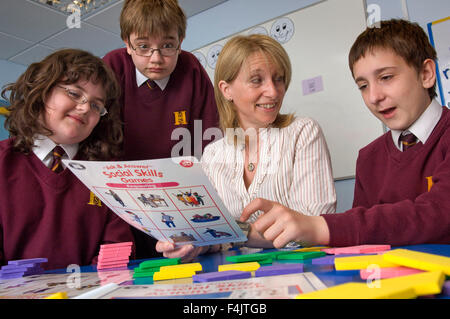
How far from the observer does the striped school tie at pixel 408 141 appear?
3.43 feet

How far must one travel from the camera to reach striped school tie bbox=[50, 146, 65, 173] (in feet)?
3.63

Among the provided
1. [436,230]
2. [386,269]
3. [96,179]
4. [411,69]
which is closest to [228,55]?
[411,69]

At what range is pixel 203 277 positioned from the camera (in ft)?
1.67

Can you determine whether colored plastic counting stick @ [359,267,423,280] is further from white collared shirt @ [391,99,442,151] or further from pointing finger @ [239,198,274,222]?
white collared shirt @ [391,99,442,151]

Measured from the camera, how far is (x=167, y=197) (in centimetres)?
72

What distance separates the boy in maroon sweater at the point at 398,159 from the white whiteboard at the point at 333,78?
4.27 feet

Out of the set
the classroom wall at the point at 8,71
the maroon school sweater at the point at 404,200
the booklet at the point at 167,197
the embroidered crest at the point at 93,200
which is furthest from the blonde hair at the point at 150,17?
the classroom wall at the point at 8,71

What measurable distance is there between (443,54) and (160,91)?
1.68 meters

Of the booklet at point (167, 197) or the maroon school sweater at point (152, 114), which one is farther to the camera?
the maroon school sweater at point (152, 114)

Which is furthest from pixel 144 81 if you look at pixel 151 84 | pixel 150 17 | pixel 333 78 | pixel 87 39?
pixel 87 39

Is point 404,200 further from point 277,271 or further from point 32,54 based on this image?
point 32,54

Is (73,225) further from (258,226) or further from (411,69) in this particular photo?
(411,69)

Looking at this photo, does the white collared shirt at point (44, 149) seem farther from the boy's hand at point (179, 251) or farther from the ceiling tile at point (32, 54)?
the ceiling tile at point (32, 54)
